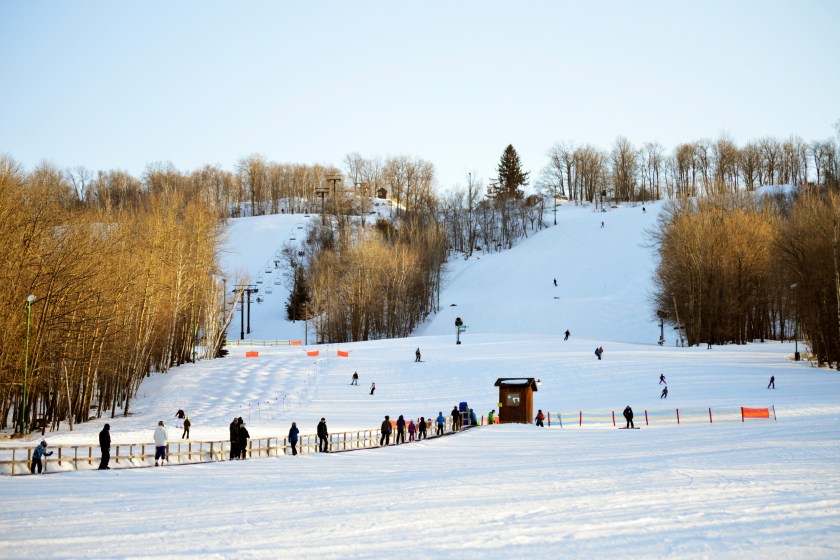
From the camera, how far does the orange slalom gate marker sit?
101 ft

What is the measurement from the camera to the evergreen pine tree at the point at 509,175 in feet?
473

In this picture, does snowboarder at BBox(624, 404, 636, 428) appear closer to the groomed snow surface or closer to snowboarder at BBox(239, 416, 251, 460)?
the groomed snow surface

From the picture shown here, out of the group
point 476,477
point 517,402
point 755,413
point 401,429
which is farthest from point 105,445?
point 755,413

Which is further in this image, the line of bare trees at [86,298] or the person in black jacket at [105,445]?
the line of bare trees at [86,298]

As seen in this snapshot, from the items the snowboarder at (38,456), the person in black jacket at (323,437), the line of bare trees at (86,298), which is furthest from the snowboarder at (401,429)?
the line of bare trees at (86,298)

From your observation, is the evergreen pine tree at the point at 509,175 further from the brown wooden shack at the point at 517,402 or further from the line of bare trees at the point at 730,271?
the brown wooden shack at the point at 517,402

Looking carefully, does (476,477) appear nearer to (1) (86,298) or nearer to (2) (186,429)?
(2) (186,429)

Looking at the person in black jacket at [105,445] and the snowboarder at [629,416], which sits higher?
the person in black jacket at [105,445]

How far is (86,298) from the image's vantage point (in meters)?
34.1

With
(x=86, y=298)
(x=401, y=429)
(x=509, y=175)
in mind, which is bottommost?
(x=401, y=429)

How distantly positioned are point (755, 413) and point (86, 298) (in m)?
32.0

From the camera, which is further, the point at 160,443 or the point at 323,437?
the point at 323,437

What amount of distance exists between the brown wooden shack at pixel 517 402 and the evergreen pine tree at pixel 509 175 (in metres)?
110

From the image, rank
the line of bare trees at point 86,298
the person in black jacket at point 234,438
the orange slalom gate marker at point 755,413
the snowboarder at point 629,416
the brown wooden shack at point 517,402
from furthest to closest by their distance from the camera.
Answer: the brown wooden shack at point 517,402
the line of bare trees at point 86,298
the orange slalom gate marker at point 755,413
the snowboarder at point 629,416
the person in black jacket at point 234,438
